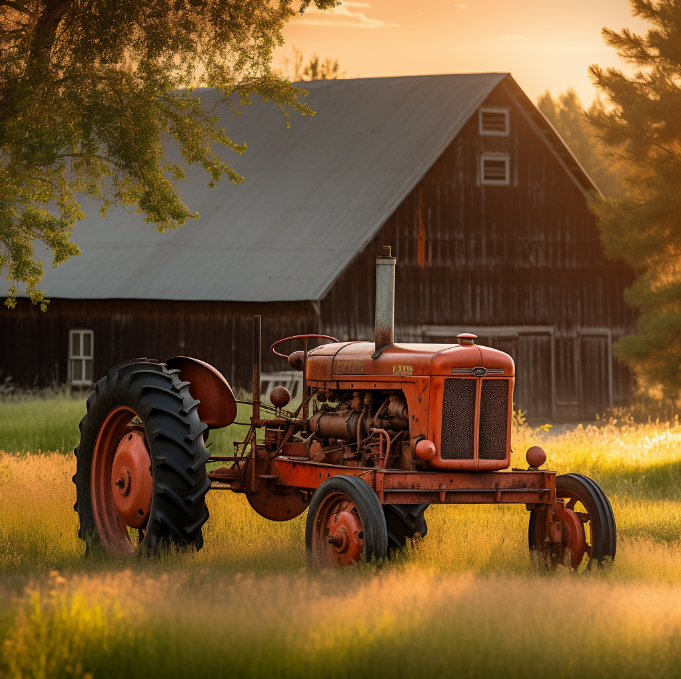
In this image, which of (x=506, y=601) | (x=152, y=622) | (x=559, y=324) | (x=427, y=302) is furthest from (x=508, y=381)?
(x=559, y=324)

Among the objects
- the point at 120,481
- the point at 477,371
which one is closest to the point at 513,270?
the point at 477,371

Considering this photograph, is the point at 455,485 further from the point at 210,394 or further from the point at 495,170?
the point at 495,170

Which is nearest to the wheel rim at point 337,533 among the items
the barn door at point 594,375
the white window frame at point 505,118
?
the white window frame at point 505,118

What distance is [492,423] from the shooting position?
31.8 feet

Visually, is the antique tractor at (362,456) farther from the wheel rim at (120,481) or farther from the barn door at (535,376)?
the barn door at (535,376)

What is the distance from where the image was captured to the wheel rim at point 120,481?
32.3 feet

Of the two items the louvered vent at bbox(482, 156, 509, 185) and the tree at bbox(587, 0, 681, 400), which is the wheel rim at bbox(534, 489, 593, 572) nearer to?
the tree at bbox(587, 0, 681, 400)

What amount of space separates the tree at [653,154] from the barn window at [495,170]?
2662 millimetres

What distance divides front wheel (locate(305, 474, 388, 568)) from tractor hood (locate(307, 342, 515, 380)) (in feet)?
3.63

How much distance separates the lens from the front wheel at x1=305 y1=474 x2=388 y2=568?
8562mm

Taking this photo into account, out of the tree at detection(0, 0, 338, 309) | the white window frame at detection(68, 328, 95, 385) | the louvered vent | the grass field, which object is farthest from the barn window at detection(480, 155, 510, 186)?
the grass field

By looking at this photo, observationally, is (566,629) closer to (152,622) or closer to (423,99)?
(152,622)

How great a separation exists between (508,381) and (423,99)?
20.4 m

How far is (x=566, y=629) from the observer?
680 centimetres
